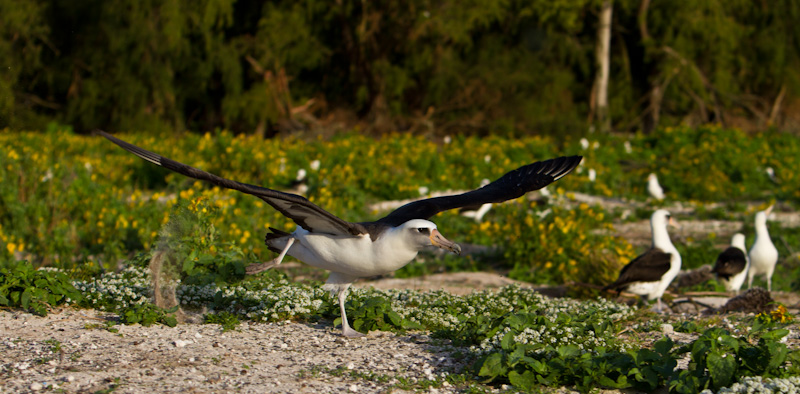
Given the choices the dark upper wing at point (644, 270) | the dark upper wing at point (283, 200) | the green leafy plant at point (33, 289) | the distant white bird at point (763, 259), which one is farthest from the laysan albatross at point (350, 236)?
the distant white bird at point (763, 259)

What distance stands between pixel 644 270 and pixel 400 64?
57.1ft

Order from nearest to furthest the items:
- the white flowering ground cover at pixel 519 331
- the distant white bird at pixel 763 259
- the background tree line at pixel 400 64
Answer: the white flowering ground cover at pixel 519 331, the distant white bird at pixel 763 259, the background tree line at pixel 400 64

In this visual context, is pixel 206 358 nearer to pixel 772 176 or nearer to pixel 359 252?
pixel 359 252

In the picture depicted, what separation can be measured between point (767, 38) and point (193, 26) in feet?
53.1

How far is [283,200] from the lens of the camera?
4.63m

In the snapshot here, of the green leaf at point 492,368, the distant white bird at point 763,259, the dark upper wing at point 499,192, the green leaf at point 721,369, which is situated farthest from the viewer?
the distant white bird at point 763,259

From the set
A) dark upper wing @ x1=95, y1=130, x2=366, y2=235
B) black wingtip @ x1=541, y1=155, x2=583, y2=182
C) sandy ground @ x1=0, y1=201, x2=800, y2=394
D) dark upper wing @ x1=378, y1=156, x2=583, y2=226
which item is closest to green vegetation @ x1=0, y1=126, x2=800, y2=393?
sandy ground @ x1=0, y1=201, x2=800, y2=394

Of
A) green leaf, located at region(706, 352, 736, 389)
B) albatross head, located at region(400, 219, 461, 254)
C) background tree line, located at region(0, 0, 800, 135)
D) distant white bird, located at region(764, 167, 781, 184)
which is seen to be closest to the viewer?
green leaf, located at region(706, 352, 736, 389)

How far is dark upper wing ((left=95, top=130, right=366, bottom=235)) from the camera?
4355mm

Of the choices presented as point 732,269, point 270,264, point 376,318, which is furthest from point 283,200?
point 732,269

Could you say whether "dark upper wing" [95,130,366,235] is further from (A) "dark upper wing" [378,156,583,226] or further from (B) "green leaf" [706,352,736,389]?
(B) "green leaf" [706,352,736,389]

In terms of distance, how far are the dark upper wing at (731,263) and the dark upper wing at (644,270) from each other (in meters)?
0.98

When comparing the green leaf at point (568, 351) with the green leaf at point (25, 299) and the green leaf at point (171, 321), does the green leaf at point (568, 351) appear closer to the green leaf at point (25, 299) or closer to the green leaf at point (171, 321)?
the green leaf at point (171, 321)

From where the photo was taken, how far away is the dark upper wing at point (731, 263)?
26.8ft
